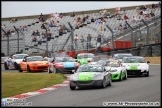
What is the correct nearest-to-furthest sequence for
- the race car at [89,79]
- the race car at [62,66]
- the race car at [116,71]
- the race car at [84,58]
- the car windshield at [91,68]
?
the race car at [89,79], the car windshield at [91,68], the race car at [116,71], the race car at [62,66], the race car at [84,58]

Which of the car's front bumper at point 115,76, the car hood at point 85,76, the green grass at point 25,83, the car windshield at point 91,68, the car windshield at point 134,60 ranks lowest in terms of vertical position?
the green grass at point 25,83

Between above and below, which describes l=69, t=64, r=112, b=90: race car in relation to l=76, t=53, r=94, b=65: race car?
below

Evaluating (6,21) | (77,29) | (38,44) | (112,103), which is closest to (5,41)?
(38,44)

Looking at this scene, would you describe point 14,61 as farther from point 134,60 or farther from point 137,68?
point 137,68

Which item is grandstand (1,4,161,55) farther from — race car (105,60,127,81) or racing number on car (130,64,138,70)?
race car (105,60,127,81)

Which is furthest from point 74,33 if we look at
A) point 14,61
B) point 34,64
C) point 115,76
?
point 115,76

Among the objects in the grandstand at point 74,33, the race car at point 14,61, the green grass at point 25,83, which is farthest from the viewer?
the grandstand at point 74,33

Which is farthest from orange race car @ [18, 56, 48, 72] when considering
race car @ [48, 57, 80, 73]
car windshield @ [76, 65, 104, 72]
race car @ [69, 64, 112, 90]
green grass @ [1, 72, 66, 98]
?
race car @ [69, 64, 112, 90]

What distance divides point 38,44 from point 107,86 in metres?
24.3

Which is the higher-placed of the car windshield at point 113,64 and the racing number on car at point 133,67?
the car windshield at point 113,64

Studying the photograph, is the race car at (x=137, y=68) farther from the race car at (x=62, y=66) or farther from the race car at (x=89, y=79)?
the race car at (x=89, y=79)

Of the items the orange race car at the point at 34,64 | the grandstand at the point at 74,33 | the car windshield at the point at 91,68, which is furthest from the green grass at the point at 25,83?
the grandstand at the point at 74,33

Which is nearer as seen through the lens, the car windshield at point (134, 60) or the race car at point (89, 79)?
the race car at point (89, 79)

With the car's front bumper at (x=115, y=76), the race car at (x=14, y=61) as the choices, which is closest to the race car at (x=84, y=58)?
the race car at (x=14, y=61)
